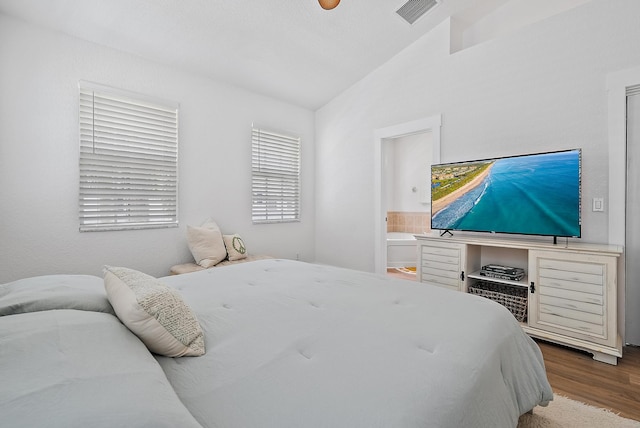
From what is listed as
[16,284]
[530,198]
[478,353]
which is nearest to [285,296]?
[478,353]

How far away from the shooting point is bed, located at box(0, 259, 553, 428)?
0.60 m

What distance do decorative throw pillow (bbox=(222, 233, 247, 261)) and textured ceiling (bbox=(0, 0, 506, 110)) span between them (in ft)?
6.44

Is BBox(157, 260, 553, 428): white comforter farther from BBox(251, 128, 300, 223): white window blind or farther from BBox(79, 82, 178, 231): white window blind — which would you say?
BBox(251, 128, 300, 223): white window blind

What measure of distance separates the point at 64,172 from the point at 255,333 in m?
2.72

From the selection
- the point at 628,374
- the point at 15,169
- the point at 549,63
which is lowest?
the point at 628,374

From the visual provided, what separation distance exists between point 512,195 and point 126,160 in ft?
12.2

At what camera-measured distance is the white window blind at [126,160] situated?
9.36 ft

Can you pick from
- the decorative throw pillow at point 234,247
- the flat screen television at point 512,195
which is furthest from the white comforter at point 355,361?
the decorative throw pillow at point 234,247

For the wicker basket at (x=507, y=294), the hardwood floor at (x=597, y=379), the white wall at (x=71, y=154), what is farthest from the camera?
the wicker basket at (x=507, y=294)

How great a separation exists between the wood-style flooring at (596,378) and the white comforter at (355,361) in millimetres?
639

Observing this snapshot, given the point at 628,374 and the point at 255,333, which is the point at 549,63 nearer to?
the point at 628,374

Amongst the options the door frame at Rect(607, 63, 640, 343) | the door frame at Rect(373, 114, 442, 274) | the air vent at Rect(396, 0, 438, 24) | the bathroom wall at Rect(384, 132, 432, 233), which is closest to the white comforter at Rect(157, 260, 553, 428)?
the door frame at Rect(607, 63, 640, 343)

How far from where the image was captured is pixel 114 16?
2617mm

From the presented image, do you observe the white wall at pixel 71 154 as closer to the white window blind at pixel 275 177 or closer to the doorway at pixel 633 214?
the white window blind at pixel 275 177
